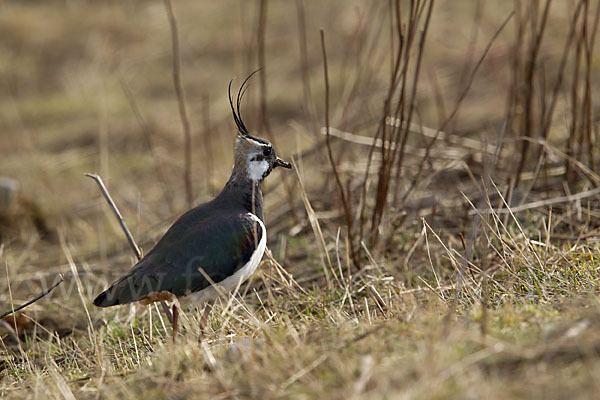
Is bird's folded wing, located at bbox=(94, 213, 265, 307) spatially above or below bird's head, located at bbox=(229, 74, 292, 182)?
below

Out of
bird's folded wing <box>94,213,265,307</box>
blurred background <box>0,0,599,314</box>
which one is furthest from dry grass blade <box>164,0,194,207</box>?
bird's folded wing <box>94,213,265,307</box>

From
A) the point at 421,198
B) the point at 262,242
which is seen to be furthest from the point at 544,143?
the point at 262,242

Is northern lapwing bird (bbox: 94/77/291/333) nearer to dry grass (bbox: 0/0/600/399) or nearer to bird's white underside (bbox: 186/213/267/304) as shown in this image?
bird's white underside (bbox: 186/213/267/304)

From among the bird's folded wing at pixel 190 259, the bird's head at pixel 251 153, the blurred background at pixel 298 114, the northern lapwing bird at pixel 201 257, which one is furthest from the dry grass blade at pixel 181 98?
the bird's folded wing at pixel 190 259

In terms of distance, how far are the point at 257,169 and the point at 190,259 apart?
26.5 inches

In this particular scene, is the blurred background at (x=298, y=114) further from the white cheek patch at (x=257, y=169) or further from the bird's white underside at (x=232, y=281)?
the bird's white underside at (x=232, y=281)

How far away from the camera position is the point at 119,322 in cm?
397

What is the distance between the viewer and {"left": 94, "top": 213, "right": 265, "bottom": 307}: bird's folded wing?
3.26 metres

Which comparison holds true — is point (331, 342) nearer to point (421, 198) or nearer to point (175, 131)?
point (421, 198)

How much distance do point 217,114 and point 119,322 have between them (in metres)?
4.73

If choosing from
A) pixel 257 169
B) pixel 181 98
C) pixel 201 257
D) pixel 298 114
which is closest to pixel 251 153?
pixel 257 169

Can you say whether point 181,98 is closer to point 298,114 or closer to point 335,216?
point 335,216

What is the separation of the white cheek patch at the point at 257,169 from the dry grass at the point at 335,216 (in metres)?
0.38

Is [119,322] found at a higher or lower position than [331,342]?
lower
